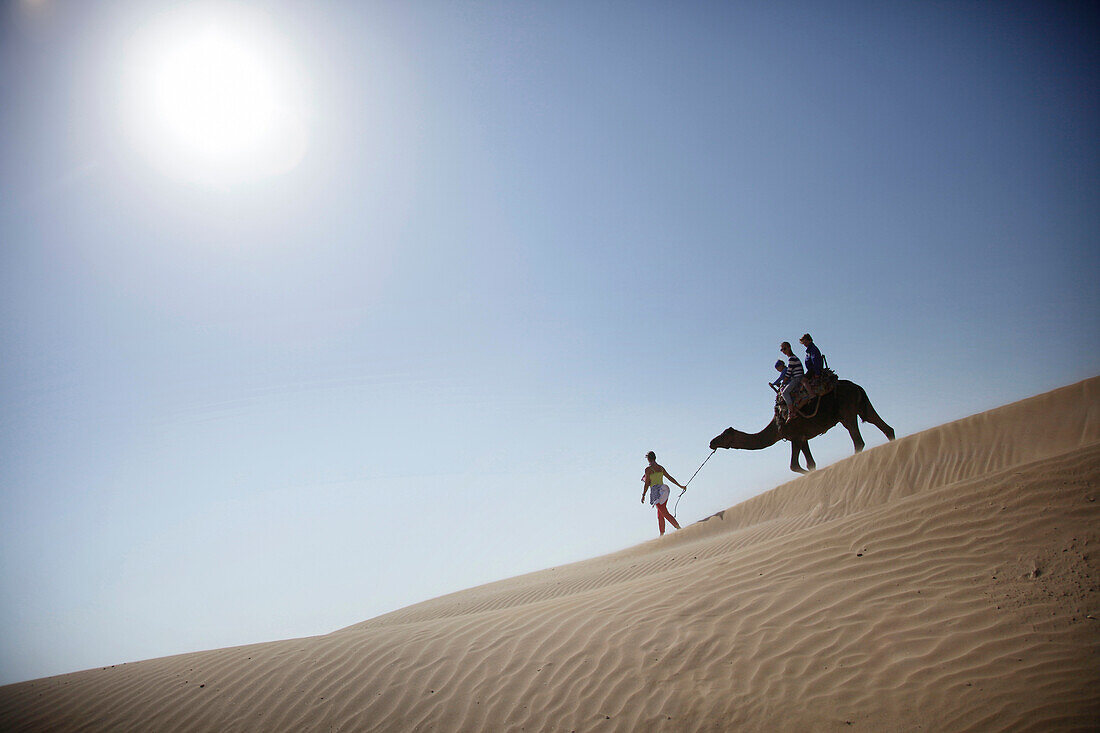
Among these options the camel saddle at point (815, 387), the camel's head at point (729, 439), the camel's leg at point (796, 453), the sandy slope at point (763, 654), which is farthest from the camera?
the camel's head at point (729, 439)

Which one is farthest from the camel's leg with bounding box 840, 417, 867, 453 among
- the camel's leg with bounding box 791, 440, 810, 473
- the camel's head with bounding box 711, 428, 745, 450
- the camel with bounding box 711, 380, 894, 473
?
the camel's head with bounding box 711, 428, 745, 450

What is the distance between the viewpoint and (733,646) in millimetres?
5250

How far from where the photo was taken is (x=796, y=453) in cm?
Result: 1393

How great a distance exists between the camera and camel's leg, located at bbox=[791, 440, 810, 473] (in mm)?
13828

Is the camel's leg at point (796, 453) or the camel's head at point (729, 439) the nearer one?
the camel's leg at point (796, 453)

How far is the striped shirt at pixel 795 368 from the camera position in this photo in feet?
43.4

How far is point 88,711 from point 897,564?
9279mm

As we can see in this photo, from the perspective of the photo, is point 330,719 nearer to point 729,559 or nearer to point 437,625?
point 437,625

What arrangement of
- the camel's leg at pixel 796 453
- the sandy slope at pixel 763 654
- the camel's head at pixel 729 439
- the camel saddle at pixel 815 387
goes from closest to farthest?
the sandy slope at pixel 763 654 → the camel saddle at pixel 815 387 → the camel's leg at pixel 796 453 → the camel's head at pixel 729 439

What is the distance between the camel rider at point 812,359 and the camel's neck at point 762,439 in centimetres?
166

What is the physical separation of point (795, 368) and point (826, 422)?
1.52 m

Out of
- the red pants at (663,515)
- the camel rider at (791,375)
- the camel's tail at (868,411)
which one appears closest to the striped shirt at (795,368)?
the camel rider at (791,375)

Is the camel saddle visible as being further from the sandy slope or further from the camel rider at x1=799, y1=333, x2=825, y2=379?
the sandy slope

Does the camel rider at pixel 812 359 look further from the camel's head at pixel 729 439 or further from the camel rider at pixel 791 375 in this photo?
the camel's head at pixel 729 439
